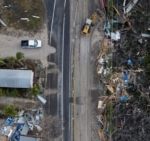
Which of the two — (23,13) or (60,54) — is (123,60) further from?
(23,13)

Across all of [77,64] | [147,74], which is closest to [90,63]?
[77,64]

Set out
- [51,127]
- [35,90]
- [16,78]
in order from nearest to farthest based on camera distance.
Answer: [16,78]
[35,90]
[51,127]

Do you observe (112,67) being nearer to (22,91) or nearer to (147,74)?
(147,74)

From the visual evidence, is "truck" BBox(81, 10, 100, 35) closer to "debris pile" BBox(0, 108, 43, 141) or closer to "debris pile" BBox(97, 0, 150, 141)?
"debris pile" BBox(97, 0, 150, 141)

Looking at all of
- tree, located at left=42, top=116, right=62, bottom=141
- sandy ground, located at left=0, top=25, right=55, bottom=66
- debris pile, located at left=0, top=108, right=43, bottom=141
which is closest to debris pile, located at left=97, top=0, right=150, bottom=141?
tree, located at left=42, top=116, right=62, bottom=141

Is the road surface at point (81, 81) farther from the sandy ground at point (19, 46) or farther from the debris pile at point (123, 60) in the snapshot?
the sandy ground at point (19, 46)

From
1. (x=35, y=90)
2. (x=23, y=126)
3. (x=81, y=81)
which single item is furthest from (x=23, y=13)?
(x=23, y=126)
